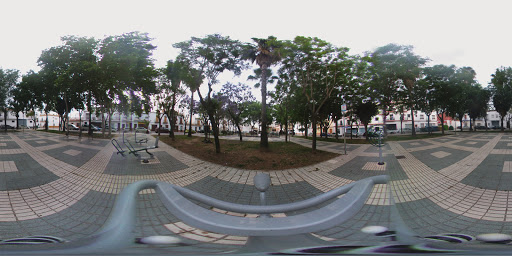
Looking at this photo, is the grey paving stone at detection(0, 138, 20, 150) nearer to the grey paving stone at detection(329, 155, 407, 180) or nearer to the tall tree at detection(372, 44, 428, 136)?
the grey paving stone at detection(329, 155, 407, 180)

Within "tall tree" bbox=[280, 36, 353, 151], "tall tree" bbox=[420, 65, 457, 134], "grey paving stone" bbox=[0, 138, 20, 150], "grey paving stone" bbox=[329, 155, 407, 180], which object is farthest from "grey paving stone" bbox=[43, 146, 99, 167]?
"tall tree" bbox=[420, 65, 457, 134]

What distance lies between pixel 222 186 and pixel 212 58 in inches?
34.0

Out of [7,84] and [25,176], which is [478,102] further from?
Answer: [7,84]

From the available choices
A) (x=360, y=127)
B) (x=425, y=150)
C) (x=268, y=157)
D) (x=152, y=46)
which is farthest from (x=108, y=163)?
(x=425, y=150)

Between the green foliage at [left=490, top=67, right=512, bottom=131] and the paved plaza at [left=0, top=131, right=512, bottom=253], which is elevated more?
the green foliage at [left=490, top=67, right=512, bottom=131]

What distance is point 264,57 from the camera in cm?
128

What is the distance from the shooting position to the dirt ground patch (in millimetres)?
1115

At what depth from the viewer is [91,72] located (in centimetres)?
105

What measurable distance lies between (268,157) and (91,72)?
1.20 meters

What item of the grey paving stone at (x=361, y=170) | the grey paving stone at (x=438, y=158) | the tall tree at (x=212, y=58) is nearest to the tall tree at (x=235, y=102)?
the tall tree at (x=212, y=58)

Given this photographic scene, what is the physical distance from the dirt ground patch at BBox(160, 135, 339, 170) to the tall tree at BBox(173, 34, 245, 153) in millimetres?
71

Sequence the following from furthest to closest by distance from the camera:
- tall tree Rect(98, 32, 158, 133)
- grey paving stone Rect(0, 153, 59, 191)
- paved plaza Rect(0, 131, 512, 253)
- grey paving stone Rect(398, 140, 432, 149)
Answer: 1. grey paving stone Rect(398, 140, 432, 149)
2. tall tree Rect(98, 32, 158, 133)
3. grey paving stone Rect(0, 153, 59, 191)
4. paved plaza Rect(0, 131, 512, 253)

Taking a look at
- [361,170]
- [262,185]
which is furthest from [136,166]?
[361,170]

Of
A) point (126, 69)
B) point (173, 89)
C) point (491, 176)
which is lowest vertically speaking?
point (491, 176)
